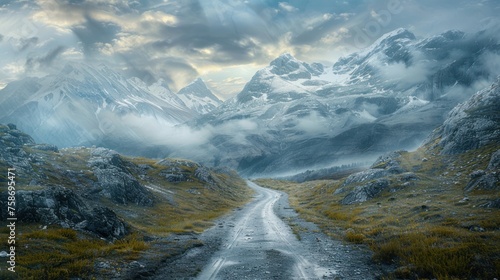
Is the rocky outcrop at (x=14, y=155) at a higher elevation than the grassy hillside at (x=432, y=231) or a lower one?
higher

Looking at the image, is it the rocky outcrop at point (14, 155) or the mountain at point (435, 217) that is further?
the rocky outcrop at point (14, 155)

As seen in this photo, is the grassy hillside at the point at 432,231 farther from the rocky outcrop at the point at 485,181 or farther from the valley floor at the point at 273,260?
the valley floor at the point at 273,260

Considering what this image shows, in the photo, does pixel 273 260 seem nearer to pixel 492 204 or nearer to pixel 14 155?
pixel 492 204

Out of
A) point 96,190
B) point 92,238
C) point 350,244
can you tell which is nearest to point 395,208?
point 350,244

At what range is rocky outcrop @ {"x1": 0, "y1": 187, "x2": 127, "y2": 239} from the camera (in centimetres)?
2569

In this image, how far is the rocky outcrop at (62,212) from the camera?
25.7m

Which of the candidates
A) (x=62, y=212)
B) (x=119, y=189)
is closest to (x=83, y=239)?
(x=62, y=212)

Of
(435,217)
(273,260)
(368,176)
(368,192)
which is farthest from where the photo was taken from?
(368,176)

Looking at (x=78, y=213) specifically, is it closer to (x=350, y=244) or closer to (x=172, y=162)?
(x=350, y=244)

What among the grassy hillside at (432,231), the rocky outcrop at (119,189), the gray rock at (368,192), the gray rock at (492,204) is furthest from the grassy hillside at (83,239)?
the gray rock at (492,204)

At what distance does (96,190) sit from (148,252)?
29136 mm

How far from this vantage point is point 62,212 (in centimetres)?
2739

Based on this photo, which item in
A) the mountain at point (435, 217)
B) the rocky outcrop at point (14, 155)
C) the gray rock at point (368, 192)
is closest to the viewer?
the mountain at point (435, 217)

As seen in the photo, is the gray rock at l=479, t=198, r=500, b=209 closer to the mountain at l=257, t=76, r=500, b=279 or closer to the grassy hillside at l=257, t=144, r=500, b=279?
the mountain at l=257, t=76, r=500, b=279
